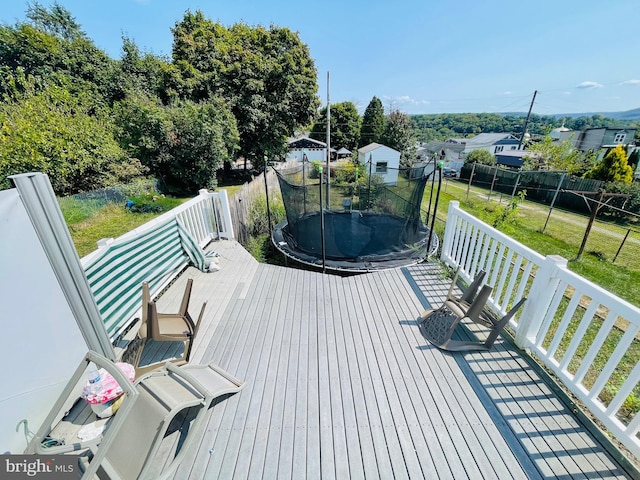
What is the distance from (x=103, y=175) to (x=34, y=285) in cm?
881

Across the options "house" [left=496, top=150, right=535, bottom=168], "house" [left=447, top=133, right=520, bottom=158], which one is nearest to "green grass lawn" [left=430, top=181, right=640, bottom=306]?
"house" [left=496, top=150, right=535, bottom=168]

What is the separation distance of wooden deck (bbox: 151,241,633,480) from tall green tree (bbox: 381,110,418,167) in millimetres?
21599

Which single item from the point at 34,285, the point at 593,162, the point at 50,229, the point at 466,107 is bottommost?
the point at 593,162

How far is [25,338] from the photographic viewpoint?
55.4 inches

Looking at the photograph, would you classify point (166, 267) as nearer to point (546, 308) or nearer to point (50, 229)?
point (50, 229)

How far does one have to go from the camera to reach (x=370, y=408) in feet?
5.86

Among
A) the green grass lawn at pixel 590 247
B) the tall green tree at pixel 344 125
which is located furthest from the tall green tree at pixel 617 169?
the tall green tree at pixel 344 125

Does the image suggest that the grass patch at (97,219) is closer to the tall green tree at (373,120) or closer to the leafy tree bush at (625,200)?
the leafy tree bush at (625,200)

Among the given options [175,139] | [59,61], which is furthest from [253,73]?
[59,61]

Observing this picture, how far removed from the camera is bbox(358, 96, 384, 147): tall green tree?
2944 cm

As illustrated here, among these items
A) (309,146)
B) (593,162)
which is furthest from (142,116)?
(593,162)

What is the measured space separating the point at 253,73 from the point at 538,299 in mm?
14226

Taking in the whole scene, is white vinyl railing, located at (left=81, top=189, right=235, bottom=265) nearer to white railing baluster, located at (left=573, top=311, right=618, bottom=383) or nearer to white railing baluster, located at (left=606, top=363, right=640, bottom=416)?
white railing baluster, located at (left=573, top=311, right=618, bottom=383)

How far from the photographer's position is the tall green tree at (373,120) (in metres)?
29.4
